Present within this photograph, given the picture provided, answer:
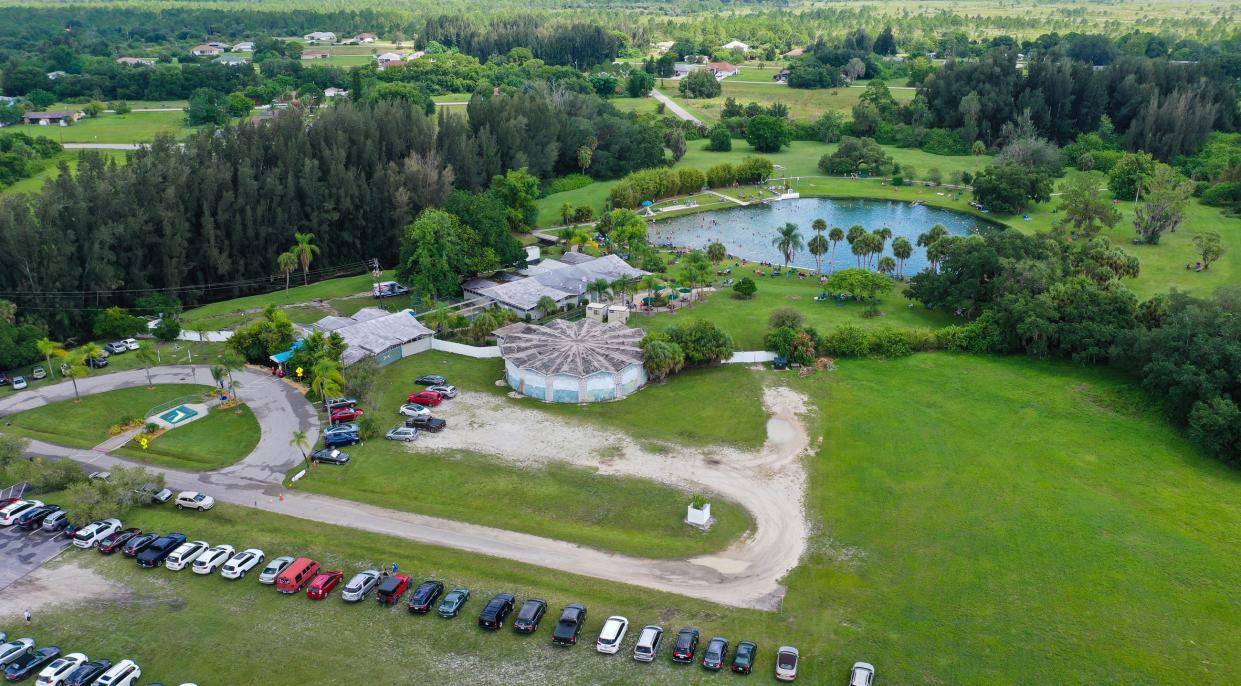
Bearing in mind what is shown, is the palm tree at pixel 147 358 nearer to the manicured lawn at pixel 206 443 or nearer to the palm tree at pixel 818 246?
the manicured lawn at pixel 206 443

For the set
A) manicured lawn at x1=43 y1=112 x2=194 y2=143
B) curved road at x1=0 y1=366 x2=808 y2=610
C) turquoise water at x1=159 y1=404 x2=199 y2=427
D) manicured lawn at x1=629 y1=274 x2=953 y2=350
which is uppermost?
manicured lawn at x1=43 y1=112 x2=194 y2=143

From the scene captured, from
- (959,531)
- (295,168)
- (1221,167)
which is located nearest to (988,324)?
(959,531)

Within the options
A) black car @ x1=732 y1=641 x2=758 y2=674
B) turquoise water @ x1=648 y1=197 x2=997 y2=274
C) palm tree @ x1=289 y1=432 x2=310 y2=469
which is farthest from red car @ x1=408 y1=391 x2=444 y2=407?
turquoise water @ x1=648 y1=197 x2=997 y2=274

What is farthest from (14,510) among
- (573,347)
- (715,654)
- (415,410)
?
(715,654)

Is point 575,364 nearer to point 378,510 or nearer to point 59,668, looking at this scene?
point 378,510

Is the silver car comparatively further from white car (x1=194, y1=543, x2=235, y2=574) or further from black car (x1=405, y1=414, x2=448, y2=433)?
black car (x1=405, y1=414, x2=448, y2=433)

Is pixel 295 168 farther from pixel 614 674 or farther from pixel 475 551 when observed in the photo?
pixel 614 674
